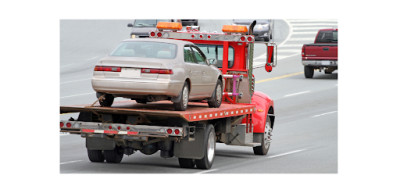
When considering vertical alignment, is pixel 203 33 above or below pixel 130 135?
above

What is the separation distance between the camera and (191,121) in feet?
45.7

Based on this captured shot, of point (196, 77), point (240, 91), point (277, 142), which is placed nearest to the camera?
point (196, 77)

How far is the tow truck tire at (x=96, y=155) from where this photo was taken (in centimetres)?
1592

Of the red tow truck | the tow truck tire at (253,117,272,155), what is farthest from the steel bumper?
the tow truck tire at (253,117,272,155)

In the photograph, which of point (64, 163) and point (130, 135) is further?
point (64, 163)

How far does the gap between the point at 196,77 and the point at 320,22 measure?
40.4 meters

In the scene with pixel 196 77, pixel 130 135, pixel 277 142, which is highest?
pixel 196 77

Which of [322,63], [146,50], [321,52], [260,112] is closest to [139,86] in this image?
[146,50]

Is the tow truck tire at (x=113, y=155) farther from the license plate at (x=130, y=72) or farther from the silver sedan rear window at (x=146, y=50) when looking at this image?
the license plate at (x=130, y=72)

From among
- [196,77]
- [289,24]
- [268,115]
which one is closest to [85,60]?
[289,24]

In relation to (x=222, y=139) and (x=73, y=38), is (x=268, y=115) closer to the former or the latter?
(x=222, y=139)

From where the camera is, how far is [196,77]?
14984 millimetres

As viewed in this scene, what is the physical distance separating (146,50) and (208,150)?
2.26 meters

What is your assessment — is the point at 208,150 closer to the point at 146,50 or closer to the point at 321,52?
the point at 146,50
